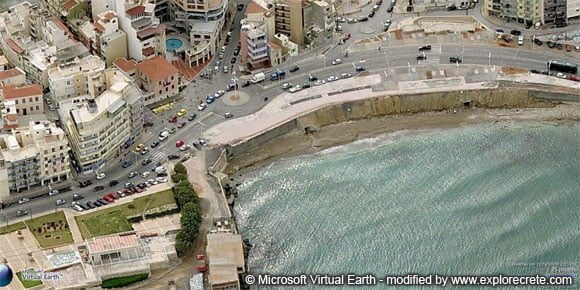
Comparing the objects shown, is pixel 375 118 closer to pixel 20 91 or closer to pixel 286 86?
pixel 286 86

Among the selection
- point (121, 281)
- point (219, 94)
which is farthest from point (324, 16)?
point (121, 281)

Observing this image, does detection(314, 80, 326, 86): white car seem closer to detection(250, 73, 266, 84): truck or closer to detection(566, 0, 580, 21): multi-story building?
detection(250, 73, 266, 84): truck

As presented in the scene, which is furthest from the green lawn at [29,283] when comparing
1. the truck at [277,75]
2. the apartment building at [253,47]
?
the apartment building at [253,47]

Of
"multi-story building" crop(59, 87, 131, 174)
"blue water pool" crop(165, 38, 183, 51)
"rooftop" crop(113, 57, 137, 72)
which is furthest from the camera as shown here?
"blue water pool" crop(165, 38, 183, 51)

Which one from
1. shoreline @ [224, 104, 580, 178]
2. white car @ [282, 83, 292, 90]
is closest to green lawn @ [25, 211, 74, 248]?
shoreline @ [224, 104, 580, 178]

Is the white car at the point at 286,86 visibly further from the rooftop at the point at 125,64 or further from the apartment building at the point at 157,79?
the rooftop at the point at 125,64

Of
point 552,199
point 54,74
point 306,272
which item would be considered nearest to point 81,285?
point 306,272
